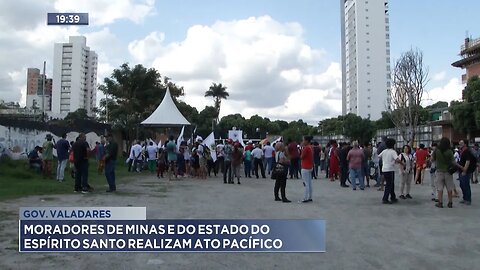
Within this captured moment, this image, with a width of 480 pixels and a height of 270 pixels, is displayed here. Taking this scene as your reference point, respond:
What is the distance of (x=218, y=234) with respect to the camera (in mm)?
7383

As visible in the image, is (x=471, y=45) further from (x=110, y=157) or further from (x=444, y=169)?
(x=110, y=157)

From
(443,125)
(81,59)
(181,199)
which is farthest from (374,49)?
(181,199)

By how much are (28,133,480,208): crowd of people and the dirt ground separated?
65 centimetres

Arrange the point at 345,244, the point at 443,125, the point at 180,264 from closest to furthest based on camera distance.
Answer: the point at 180,264 < the point at 345,244 < the point at 443,125

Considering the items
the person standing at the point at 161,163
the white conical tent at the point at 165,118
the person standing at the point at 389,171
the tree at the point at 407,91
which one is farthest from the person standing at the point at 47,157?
the tree at the point at 407,91

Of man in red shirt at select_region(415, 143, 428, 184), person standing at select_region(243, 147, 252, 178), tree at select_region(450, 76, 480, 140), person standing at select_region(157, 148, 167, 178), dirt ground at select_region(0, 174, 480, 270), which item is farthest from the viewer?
tree at select_region(450, 76, 480, 140)

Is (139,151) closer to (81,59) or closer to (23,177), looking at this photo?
(23,177)

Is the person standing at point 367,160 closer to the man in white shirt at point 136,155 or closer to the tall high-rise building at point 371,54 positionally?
the man in white shirt at point 136,155

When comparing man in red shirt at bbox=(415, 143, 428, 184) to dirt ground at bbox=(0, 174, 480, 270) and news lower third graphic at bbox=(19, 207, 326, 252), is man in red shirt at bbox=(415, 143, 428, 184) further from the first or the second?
news lower third graphic at bbox=(19, 207, 326, 252)

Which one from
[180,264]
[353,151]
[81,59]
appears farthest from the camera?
[81,59]

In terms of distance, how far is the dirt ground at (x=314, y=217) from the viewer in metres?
6.18

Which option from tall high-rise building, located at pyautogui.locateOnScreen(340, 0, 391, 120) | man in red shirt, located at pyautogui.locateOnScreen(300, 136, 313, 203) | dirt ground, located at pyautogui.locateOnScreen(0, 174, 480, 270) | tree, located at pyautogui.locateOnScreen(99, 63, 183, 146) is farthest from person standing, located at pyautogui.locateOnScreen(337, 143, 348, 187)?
tall high-rise building, located at pyautogui.locateOnScreen(340, 0, 391, 120)

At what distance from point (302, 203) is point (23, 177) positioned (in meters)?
10.3
